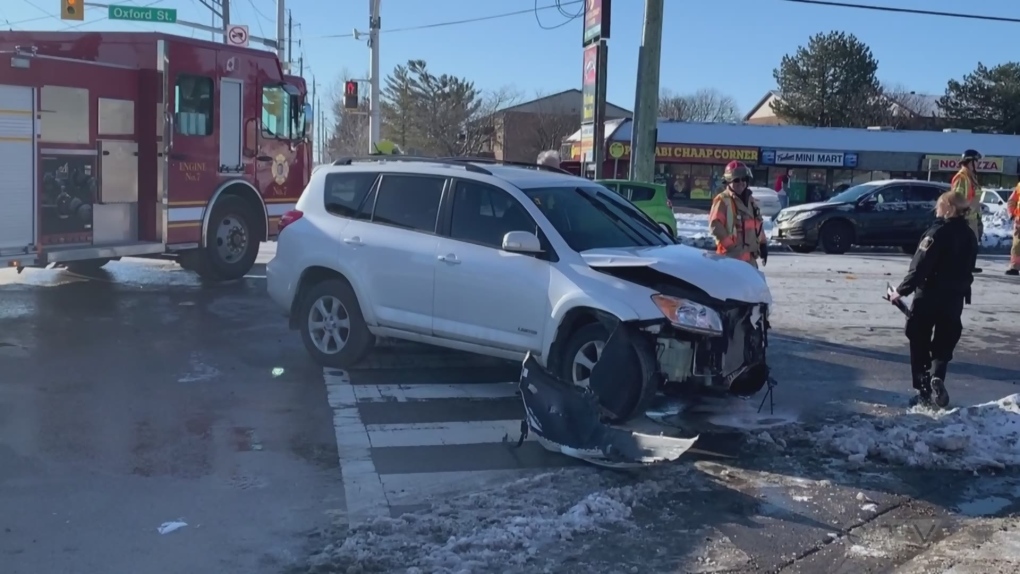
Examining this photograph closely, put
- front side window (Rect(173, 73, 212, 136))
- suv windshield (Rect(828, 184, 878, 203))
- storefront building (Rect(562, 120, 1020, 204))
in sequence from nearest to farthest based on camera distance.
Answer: front side window (Rect(173, 73, 212, 136)) → suv windshield (Rect(828, 184, 878, 203)) → storefront building (Rect(562, 120, 1020, 204))

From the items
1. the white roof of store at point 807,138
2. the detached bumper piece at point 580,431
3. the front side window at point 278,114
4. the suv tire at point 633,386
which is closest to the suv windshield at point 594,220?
the suv tire at point 633,386

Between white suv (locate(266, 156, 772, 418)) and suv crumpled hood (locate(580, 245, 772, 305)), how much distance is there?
0.01m

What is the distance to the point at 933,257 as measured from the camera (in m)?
7.96

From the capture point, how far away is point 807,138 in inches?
1955

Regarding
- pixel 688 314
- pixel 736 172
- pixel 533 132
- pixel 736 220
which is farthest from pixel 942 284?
pixel 533 132

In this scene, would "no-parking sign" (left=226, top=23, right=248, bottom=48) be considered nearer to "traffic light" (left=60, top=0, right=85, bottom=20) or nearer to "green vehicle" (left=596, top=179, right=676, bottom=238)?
"traffic light" (left=60, top=0, right=85, bottom=20)

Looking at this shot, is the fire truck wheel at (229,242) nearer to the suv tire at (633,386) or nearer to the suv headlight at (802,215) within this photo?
the suv tire at (633,386)

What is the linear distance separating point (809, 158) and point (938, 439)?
146 ft

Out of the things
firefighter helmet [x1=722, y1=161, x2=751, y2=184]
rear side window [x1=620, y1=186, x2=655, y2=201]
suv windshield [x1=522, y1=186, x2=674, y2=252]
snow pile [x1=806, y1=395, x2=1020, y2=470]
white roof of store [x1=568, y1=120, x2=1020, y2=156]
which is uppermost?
white roof of store [x1=568, y1=120, x2=1020, y2=156]

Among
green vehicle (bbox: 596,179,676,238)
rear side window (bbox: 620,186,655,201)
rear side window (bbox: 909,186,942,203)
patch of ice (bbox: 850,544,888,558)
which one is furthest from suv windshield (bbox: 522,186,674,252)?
rear side window (bbox: 909,186,942,203)

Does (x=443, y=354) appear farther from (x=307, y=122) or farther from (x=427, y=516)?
(x=307, y=122)

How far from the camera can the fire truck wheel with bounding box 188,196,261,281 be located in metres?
13.8

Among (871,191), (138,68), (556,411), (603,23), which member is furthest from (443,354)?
(871,191)

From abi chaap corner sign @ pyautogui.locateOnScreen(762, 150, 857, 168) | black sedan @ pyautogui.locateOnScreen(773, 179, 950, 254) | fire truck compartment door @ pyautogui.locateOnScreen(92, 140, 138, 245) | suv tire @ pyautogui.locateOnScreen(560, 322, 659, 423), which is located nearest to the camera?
suv tire @ pyautogui.locateOnScreen(560, 322, 659, 423)
